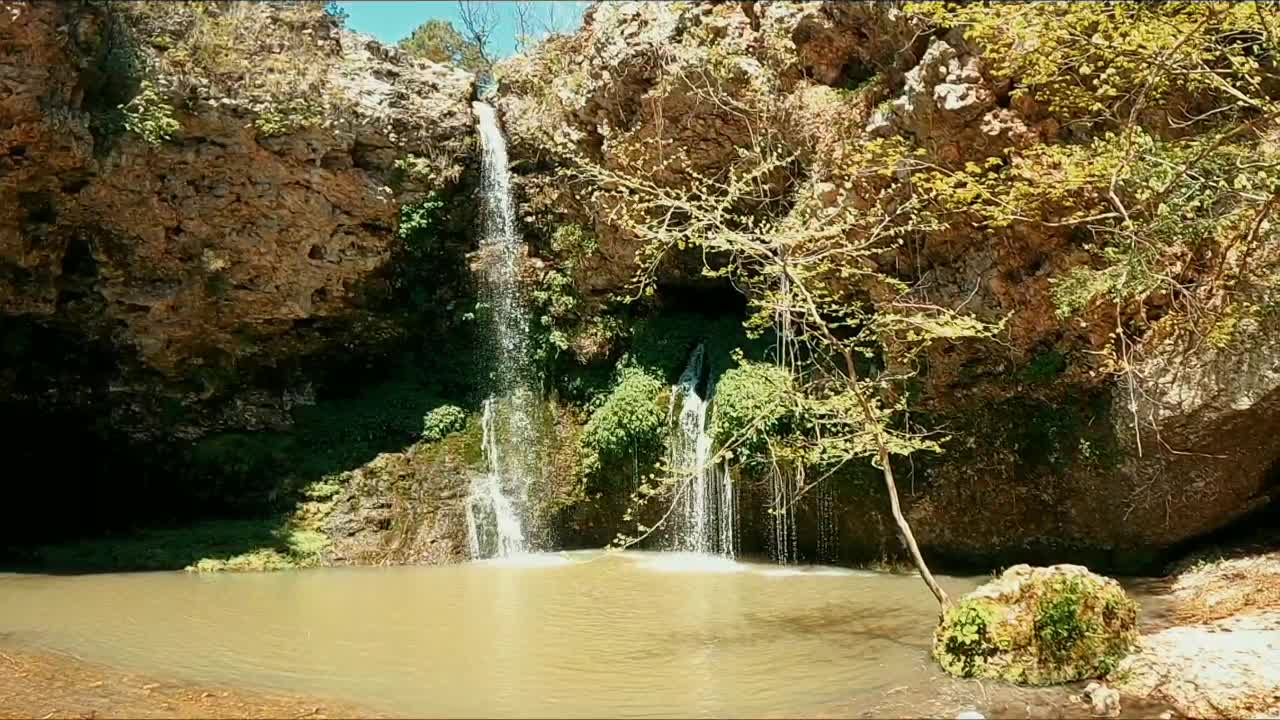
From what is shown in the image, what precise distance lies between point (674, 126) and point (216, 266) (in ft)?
26.9

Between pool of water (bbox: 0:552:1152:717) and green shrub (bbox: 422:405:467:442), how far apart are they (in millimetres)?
3696

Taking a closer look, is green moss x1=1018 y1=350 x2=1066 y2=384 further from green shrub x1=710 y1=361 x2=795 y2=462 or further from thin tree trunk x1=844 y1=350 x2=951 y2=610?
thin tree trunk x1=844 y1=350 x2=951 y2=610

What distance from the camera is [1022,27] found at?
367 inches

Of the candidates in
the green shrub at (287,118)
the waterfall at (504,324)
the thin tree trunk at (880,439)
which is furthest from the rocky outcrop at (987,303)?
the green shrub at (287,118)

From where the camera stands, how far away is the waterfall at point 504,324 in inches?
645

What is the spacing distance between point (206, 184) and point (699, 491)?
384 inches

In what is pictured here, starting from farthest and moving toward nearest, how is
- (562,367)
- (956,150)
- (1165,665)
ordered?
(562,367)
(956,150)
(1165,665)

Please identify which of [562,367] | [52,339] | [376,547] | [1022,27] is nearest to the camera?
[1022,27]

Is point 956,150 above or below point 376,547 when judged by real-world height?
above

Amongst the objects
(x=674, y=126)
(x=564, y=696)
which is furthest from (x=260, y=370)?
(x=564, y=696)

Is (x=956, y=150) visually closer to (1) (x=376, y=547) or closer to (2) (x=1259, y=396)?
(2) (x=1259, y=396)

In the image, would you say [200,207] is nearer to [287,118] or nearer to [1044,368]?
[287,118]

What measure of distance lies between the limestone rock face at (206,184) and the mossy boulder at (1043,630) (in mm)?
12761

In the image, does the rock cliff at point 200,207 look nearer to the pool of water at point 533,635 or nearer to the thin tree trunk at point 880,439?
the pool of water at point 533,635
